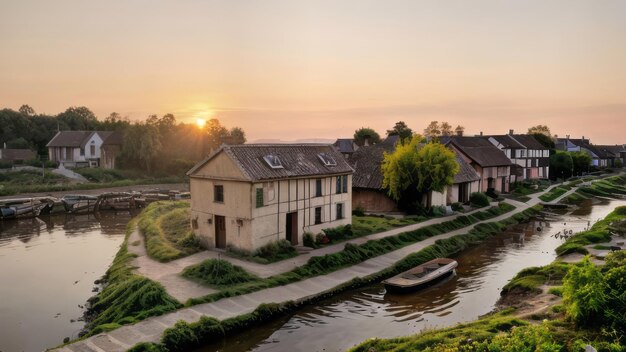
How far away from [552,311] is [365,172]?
103 feet

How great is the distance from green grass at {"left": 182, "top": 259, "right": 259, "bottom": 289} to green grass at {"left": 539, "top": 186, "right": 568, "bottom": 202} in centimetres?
5514

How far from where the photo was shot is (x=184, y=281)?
25641mm

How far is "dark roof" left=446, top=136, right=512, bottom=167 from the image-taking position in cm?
6488

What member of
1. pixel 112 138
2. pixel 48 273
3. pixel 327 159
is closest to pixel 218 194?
pixel 327 159

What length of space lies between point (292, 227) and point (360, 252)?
5093mm

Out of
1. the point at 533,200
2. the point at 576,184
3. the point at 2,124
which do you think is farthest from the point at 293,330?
the point at 2,124

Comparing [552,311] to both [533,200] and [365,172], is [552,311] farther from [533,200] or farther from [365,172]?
[533,200]

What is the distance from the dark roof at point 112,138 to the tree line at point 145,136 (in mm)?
1549

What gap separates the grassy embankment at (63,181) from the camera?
69.1m

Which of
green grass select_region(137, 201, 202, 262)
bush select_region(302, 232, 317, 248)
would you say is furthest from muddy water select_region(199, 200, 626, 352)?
green grass select_region(137, 201, 202, 262)

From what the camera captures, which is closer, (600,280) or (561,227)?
(600,280)

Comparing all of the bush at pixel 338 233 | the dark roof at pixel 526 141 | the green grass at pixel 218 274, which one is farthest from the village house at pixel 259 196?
the dark roof at pixel 526 141

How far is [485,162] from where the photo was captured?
65.0 metres

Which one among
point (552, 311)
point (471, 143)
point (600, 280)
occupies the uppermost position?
point (471, 143)
